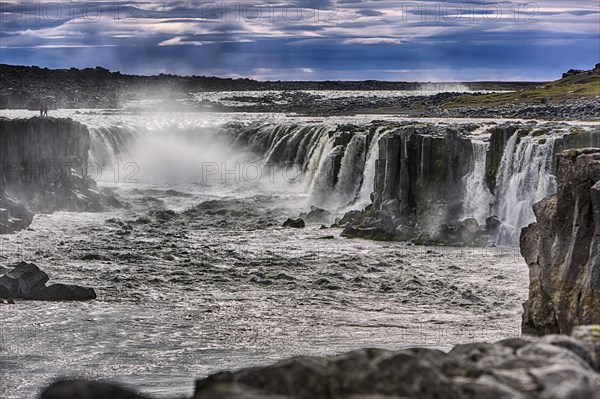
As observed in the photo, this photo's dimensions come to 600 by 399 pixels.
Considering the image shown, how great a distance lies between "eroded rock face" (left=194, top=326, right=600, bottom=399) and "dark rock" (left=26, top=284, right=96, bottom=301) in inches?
1004

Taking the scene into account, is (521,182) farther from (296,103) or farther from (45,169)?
(296,103)

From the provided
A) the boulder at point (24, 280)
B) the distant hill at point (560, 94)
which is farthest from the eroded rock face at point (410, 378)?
the distant hill at point (560, 94)

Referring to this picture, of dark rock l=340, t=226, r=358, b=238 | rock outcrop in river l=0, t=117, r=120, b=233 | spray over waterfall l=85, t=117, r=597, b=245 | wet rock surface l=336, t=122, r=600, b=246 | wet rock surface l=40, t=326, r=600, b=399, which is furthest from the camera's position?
rock outcrop in river l=0, t=117, r=120, b=233

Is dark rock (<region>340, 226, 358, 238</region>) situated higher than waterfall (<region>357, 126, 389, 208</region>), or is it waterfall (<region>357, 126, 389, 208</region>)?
waterfall (<region>357, 126, 389, 208</region>)

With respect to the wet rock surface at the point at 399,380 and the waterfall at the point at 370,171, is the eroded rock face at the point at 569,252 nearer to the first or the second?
the wet rock surface at the point at 399,380

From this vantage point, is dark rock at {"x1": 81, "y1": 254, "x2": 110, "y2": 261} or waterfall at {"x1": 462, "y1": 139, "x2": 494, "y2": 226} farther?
waterfall at {"x1": 462, "y1": 139, "x2": 494, "y2": 226}

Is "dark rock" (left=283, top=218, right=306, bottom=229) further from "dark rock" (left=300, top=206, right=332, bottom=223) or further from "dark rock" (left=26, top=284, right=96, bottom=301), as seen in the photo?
"dark rock" (left=26, top=284, right=96, bottom=301)

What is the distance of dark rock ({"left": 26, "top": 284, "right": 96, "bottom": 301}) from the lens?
3519cm

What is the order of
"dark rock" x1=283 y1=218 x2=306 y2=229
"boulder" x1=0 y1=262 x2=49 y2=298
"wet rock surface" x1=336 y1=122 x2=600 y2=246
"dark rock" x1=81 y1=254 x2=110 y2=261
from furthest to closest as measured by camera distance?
"dark rock" x1=283 y1=218 x2=306 y2=229
"wet rock surface" x1=336 y1=122 x2=600 y2=246
"dark rock" x1=81 y1=254 x2=110 y2=261
"boulder" x1=0 y1=262 x2=49 y2=298

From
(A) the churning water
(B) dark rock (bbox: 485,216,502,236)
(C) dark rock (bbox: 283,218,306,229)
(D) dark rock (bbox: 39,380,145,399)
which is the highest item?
(D) dark rock (bbox: 39,380,145,399)

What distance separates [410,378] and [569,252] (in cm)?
1463

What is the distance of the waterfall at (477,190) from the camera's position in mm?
50656

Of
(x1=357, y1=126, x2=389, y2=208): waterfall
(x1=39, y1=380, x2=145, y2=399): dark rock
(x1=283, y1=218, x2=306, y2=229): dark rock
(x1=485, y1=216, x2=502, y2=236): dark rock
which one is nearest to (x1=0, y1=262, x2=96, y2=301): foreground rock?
(x1=283, y1=218, x2=306, y2=229): dark rock

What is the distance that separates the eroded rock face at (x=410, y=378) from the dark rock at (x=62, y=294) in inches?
1004
